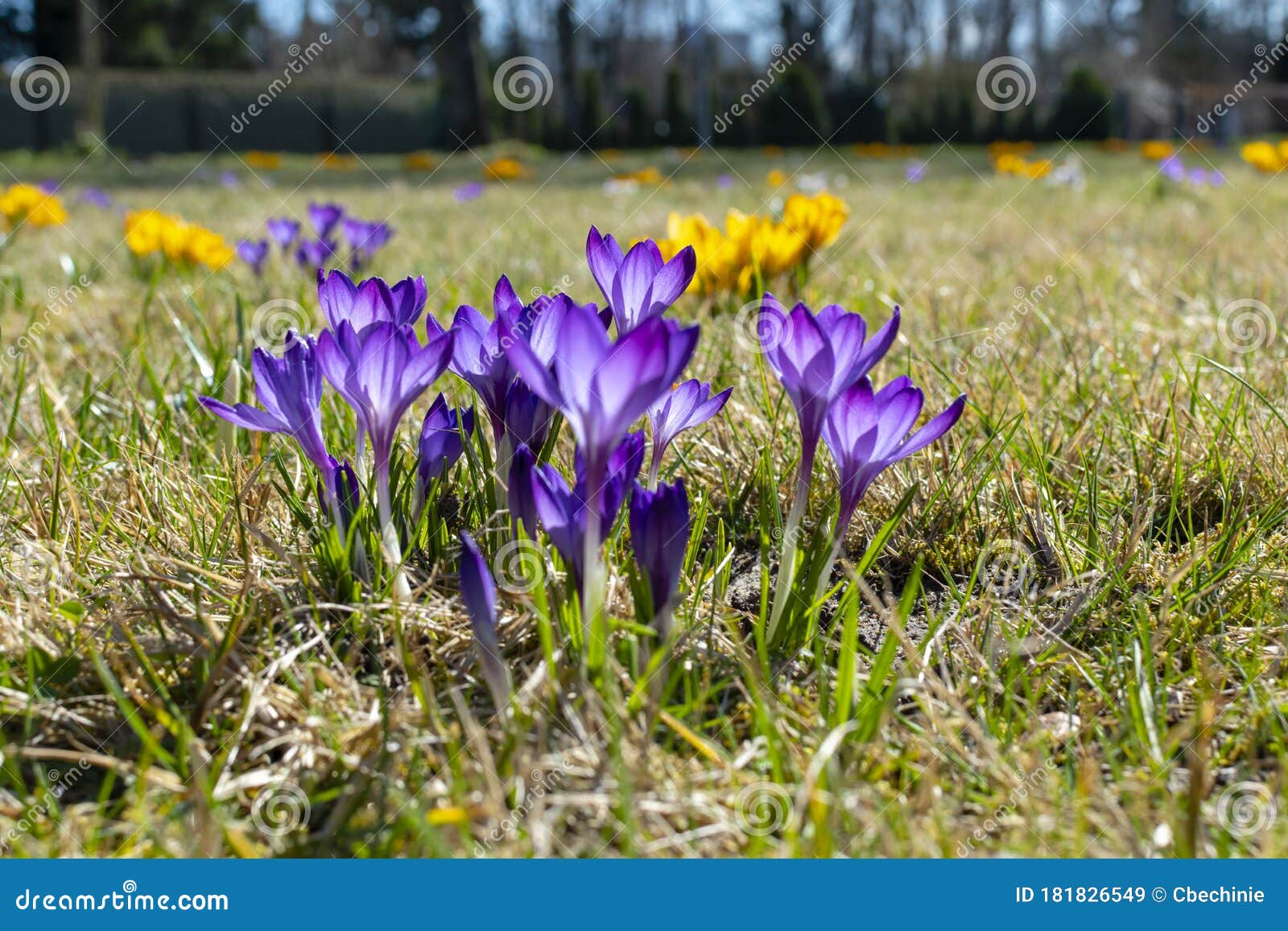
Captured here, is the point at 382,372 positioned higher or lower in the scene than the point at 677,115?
lower

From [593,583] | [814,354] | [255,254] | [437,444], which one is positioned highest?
[255,254]

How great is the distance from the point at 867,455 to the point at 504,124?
30.4 metres

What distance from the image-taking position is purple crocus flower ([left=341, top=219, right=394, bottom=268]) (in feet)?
12.5

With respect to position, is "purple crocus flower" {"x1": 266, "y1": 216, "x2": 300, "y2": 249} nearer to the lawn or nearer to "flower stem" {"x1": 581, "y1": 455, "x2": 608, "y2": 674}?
the lawn

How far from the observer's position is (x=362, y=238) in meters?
3.87

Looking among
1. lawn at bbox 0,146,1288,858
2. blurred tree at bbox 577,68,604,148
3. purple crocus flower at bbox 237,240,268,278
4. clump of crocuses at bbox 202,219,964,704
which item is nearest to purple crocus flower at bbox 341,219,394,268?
purple crocus flower at bbox 237,240,268,278

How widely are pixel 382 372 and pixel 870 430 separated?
59 cm

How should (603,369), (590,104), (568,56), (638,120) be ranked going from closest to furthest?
1. (603,369)
2. (590,104)
3. (638,120)
4. (568,56)

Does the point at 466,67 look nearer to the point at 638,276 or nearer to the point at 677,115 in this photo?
the point at 677,115

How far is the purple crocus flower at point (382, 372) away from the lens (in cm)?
123

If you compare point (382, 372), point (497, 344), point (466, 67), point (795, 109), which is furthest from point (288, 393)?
point (795, 109)

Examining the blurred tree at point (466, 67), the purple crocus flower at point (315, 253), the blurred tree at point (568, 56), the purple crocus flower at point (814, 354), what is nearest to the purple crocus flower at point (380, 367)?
the purple crocus flower at point (814, 354)

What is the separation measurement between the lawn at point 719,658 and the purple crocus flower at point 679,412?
0.15 meters

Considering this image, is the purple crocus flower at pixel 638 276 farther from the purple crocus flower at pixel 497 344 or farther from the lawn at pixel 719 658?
the lawn at pixel 719 658
